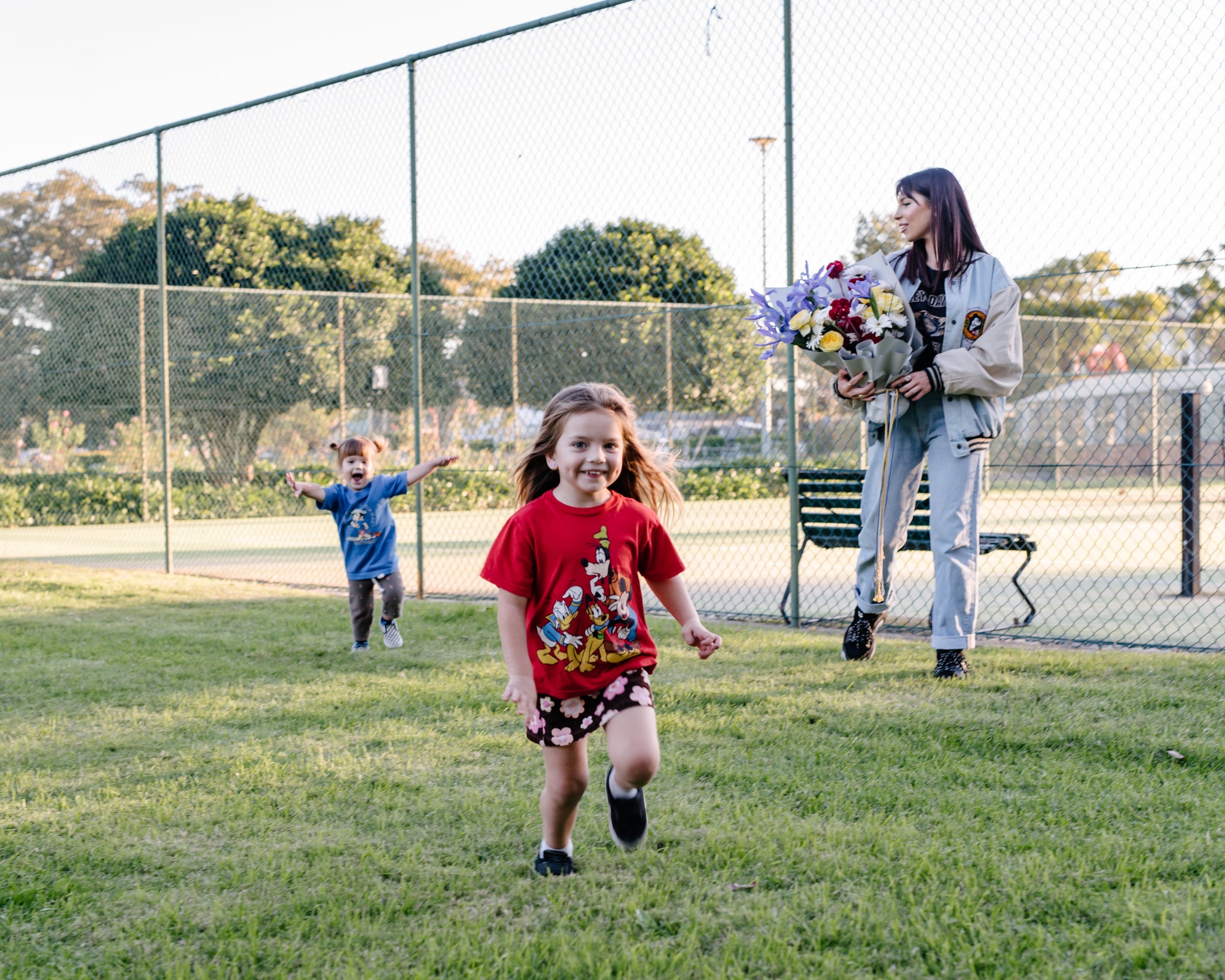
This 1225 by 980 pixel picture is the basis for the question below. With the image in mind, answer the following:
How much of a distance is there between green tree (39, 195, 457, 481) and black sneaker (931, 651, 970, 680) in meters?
12.4

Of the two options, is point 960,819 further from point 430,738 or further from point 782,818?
point 430,738

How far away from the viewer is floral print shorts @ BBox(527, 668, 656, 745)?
118 inches

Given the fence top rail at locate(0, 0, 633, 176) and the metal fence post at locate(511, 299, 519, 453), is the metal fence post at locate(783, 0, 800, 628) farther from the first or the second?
the metal fence post at locate(511, 299, 519, 453)

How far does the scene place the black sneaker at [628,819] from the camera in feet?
10.1

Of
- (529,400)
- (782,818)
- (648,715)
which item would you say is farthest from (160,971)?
(529,400)

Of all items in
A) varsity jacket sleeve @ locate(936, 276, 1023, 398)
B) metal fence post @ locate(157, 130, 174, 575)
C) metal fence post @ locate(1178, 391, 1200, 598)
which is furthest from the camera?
metal fence post @ locate(157, 130, 174, 575)

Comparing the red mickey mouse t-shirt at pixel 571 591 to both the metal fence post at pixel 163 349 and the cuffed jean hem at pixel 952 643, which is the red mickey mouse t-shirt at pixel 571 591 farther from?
the metal fence post at pixel 163 349

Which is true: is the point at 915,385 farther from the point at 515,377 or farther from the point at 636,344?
the point at 515,377

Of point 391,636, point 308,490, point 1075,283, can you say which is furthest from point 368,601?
point 1075,283

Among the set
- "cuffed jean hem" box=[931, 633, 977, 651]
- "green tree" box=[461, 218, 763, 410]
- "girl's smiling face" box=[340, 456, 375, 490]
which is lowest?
"cuffed jean hem" box=[931, 633, 977, 651]

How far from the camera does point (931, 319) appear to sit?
17.7 ft

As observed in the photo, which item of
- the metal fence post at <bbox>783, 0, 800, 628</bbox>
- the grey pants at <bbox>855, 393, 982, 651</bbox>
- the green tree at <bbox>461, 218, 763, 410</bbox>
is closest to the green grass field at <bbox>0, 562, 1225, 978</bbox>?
the grey pants at <bbox>855, 393, 982, 651</bbox>

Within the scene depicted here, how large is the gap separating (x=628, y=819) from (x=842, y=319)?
8.39ft

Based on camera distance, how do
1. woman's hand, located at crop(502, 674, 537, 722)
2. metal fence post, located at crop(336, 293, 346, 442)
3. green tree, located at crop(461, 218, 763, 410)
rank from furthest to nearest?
metal fence post, located at crop(336, 293, 346, 442)
green tree, located at crop(461, 218, 763, 410)
woman's hand, located at crop(502, 674, 537, 722)
